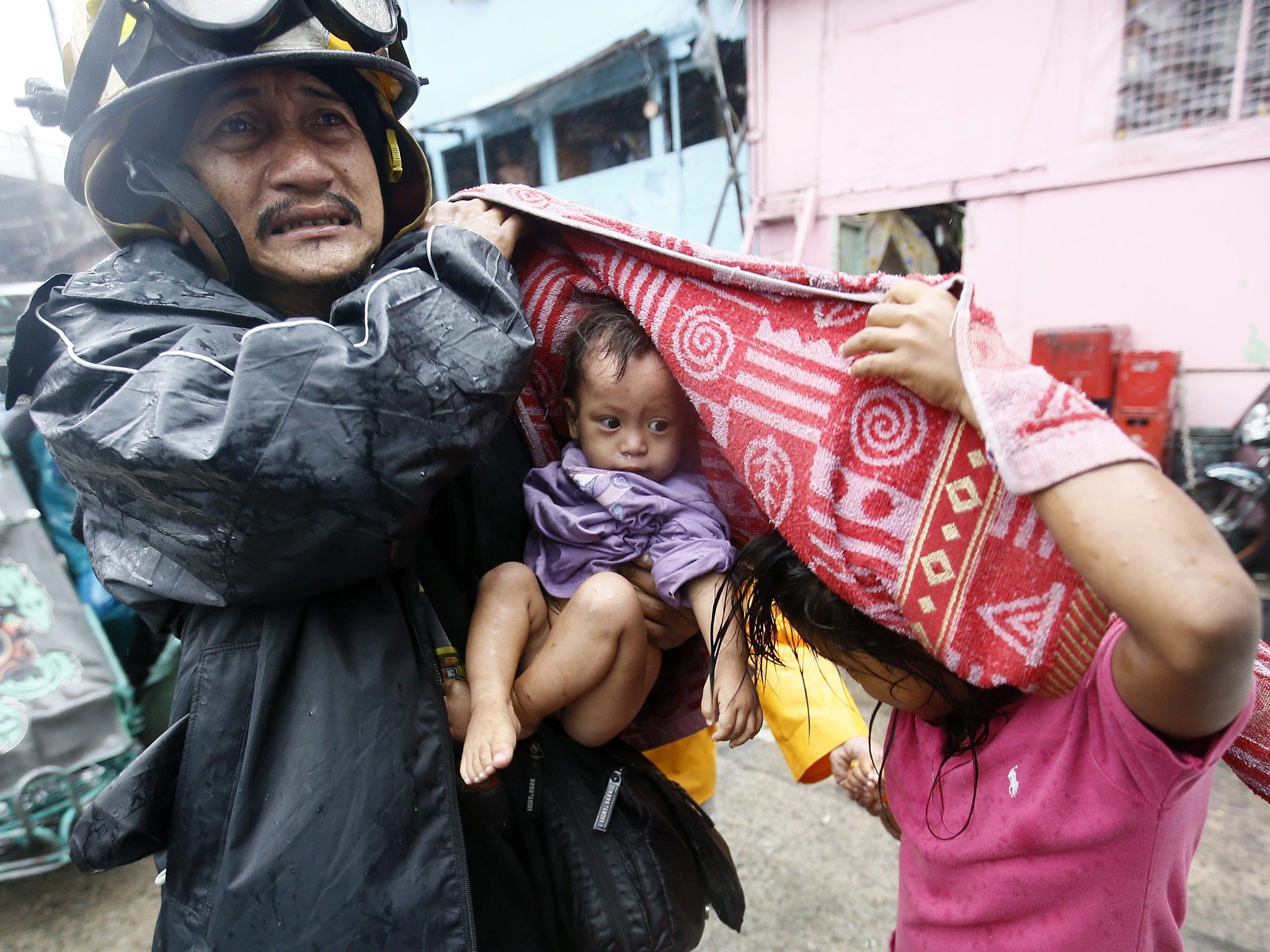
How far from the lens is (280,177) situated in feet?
4.26

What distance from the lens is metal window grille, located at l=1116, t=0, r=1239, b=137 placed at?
523cm

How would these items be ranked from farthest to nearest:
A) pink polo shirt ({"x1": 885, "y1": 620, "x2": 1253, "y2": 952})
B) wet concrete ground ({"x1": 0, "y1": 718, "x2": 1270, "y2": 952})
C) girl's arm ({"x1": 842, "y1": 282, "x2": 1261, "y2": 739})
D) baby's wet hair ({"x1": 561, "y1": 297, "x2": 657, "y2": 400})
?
wet concrete ground ({"x1": 0, "y1": 718, "x2": 1270, "y2": 952}), baby's wet hair ({"x1": 561, "y1": 297, "x2": 657, "y2": 400}), pink polo shirt ({"x1": 885, "y1": 620, "x2": 1253, "y2": 952}), girl's arm ({"x1": 842, "y1": 282, "x2": 1261, "y2": 739})

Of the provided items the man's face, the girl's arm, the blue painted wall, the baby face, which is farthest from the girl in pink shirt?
the blue painted wall

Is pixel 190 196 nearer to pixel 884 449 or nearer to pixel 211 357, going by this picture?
pixel 211 357

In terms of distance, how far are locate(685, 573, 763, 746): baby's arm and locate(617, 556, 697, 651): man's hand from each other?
0.12 metres

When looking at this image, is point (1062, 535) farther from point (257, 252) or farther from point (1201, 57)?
point (1201, 57)

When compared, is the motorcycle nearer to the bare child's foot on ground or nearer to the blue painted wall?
the bare child's foot on ground

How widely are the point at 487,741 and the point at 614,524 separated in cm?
46

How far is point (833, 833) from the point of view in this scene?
9.12 ft

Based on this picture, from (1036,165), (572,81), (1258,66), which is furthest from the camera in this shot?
(572,81)

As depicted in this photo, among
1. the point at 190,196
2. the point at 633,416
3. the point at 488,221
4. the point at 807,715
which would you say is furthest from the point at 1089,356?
the point at 190,196

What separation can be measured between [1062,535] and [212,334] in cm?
112

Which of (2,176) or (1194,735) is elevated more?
(2,176)

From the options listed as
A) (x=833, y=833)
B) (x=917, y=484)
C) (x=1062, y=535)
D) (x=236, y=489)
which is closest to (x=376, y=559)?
(x=236, y=489)
